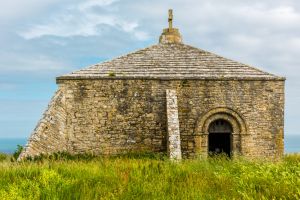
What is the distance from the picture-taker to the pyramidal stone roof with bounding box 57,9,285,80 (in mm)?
17609

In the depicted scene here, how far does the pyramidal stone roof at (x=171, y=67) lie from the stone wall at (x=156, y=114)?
0.81 ft

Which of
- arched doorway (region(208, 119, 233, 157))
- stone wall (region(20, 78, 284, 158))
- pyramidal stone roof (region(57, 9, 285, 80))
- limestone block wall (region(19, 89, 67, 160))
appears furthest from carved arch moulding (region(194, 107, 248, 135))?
limestone block wall (region(19, 89, 67, 160))

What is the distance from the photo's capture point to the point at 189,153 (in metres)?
17.2

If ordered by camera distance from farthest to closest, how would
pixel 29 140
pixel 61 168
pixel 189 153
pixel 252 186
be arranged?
1. pixel 189 153
2. pixel 29 140
3. pixel 61 168
4. pixel 252 186

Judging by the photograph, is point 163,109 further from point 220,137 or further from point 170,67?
point 220,137

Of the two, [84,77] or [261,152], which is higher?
[84,77]

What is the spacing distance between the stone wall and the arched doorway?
338 mm

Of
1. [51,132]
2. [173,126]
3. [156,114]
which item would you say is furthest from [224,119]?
[51,132]

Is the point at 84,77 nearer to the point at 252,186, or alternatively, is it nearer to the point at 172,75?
the point at 172,75

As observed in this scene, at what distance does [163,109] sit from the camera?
17297 mm

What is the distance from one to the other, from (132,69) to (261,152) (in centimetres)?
647

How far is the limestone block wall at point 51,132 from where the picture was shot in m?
15.1

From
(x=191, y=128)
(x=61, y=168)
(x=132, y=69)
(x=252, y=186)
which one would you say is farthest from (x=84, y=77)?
(x=252, y=186)

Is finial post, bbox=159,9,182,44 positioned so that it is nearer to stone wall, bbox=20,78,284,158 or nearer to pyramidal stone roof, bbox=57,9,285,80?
pyramidal stone roof, bbox=57,9,285,80
